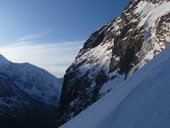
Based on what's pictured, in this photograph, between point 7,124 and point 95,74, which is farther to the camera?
point 7,124

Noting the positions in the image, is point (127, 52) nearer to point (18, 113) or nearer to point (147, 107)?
point (147, 107)

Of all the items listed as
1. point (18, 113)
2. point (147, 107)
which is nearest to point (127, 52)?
point (147, 107)

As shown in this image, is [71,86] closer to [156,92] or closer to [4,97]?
[156,92]

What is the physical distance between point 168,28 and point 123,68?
1086 cm

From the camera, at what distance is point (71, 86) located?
173ft

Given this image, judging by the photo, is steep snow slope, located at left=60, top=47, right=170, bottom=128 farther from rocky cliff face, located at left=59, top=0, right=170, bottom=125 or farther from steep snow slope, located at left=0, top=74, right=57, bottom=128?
steep snow slope, located at left=0, top=74, right=57, bottom=128

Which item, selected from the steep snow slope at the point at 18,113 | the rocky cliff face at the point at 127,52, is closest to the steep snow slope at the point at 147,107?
the rocky cliff face at the point at 127,52

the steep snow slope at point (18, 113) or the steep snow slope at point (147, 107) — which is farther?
the steep snow slope at point (18, 113)

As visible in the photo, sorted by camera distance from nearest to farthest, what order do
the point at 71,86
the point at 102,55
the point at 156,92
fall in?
the point at 156,92 → the point at 102,55 → the point at 71,86

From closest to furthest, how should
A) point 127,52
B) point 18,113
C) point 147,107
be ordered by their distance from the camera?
point 147,107 < point 127,52 < point 18,113

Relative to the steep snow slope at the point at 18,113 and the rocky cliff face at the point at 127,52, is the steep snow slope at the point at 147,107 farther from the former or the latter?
the steep snow slope at the point at 18,113

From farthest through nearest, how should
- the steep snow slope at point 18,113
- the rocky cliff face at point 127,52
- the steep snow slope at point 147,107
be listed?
1. the steep snow slope at point 18,113
2. the rocky cliff face at point 127,52
3. the steep snow slope at point 147,107

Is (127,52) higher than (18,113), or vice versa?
(18,113)

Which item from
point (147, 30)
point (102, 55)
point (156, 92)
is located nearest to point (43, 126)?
point (102, 55)
